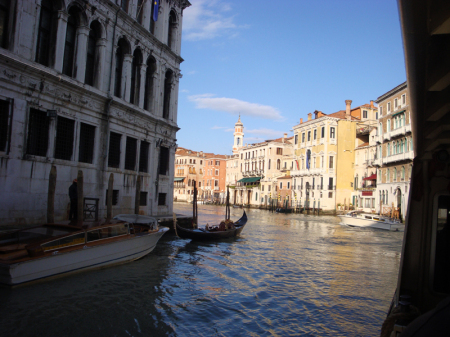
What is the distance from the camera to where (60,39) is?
511 inches

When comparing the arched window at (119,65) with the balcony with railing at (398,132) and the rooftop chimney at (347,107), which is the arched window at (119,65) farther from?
the rooftop chimney at (347,107)

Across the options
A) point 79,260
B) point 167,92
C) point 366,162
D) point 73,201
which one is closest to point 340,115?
point 366,162

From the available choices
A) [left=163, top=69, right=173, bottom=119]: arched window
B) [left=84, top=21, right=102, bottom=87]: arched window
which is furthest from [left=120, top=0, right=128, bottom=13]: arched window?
[left=163, top=69, right=173, bottom=119]: arched window

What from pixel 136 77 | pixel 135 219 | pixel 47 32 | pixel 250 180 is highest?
pixel 136 77

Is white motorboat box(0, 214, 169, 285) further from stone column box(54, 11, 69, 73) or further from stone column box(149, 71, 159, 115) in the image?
stone column box(149, 71, 159, 115)

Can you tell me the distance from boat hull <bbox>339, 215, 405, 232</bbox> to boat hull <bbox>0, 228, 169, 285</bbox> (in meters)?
19.6

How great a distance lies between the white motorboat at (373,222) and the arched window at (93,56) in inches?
826

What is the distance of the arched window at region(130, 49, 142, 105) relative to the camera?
17.7 m

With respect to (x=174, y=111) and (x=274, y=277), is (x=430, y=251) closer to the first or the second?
(x=274, y=277)

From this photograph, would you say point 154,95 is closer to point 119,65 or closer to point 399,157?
point 119,65

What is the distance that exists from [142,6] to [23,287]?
13971mm

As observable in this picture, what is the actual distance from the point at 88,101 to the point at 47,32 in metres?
2.65

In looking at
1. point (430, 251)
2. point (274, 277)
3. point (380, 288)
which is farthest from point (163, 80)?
point (430, 251)

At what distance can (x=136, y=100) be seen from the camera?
17.8 metres
